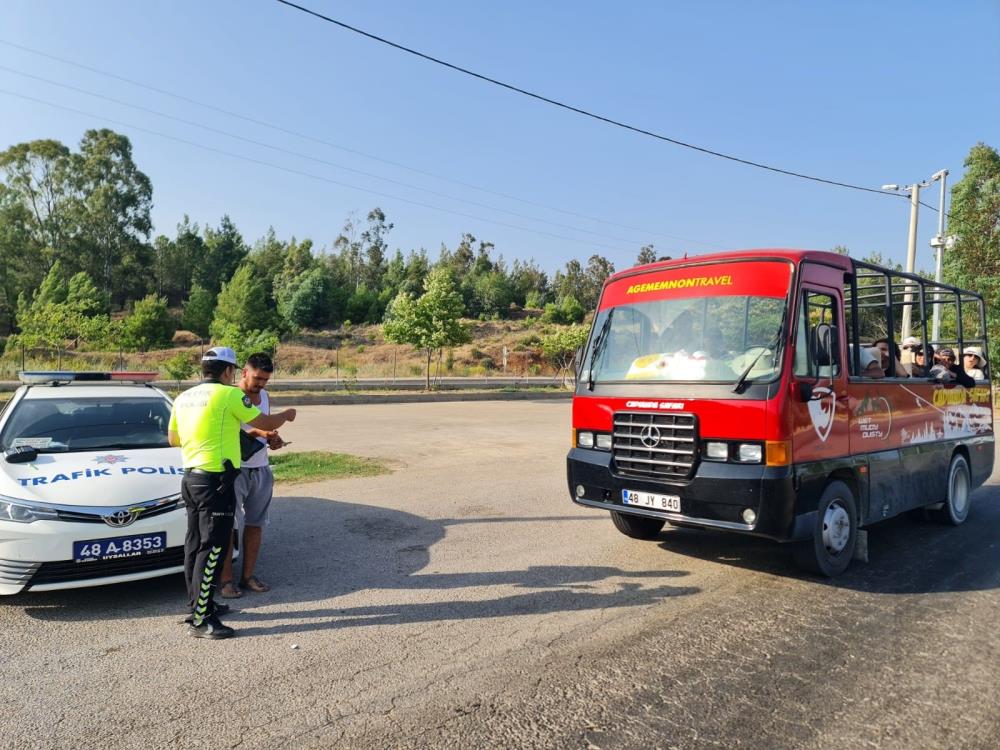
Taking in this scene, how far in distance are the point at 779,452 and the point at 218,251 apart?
80394 millimetres

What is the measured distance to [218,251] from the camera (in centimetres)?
7719

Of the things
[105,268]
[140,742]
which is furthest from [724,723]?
[105,268]

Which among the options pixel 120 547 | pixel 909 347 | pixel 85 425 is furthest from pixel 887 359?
pixel 85 425

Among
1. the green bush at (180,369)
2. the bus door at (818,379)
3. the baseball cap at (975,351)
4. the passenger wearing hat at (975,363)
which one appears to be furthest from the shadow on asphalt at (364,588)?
the green bush at (180,369)

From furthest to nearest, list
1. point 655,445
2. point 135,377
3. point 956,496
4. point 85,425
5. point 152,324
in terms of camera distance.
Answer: point 152,324, point 956,496, point 135,377, point 85,425, point 655,445

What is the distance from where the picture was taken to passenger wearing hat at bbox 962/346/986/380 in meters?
9.20

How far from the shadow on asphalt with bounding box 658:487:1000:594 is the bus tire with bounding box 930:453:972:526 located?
103mm

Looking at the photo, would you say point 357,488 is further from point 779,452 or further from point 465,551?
point 779,452

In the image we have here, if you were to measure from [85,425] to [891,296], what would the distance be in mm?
7651

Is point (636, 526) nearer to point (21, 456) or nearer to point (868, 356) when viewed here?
point (868, 356)

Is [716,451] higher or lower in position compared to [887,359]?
lower

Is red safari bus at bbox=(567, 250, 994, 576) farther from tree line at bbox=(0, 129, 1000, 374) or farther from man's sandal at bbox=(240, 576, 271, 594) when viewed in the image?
tree line at bbox=(0, 129, 1000, 374)

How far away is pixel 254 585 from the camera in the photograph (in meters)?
5.45

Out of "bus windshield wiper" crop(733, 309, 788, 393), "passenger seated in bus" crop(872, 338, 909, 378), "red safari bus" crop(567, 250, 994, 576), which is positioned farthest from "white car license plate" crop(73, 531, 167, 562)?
"passenger seated in bus" crop(872, 338, 909, 378)
